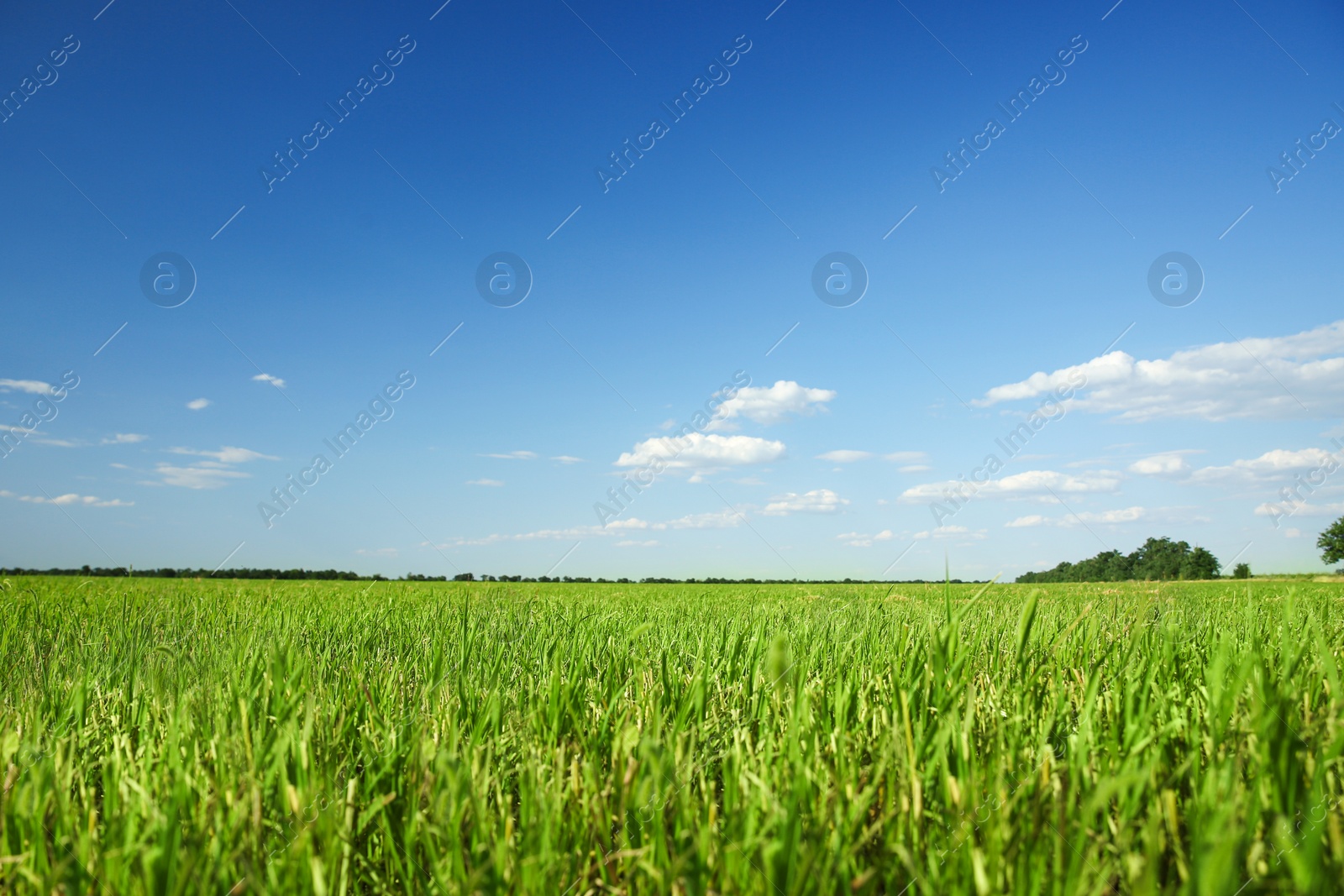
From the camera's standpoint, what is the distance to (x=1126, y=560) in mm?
75000

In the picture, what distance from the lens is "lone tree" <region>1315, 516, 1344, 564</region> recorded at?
64.7 metres

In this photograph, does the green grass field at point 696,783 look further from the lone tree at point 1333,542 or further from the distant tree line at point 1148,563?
the lone tree at point 1333,542

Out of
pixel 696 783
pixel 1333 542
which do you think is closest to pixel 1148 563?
pixel 1333 542

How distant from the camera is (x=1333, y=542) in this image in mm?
65312

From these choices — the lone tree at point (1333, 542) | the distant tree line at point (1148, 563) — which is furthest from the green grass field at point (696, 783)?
the lone tree at point (1333, 542)

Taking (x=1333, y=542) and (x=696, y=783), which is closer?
(x=696, y=783)

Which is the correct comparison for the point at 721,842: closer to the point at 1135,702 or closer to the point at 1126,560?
the point at 1135,702

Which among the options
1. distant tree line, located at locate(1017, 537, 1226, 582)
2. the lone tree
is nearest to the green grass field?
distant tree line, located at locate(1017, 537, 1226, 582)

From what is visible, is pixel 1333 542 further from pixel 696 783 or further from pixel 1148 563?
pixel 696 783

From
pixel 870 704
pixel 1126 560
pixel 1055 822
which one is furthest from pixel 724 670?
pixel 1126 560

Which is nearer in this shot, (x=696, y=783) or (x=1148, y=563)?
(x=696, y=783)

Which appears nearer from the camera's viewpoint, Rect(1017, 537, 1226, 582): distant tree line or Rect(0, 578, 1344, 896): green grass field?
Rect(0, 578, 1344, 896): green grass field

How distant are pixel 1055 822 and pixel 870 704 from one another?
3.24 feet

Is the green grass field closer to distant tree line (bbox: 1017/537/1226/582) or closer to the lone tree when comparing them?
distant tree line (bbox: 1017/537/1226/582)
